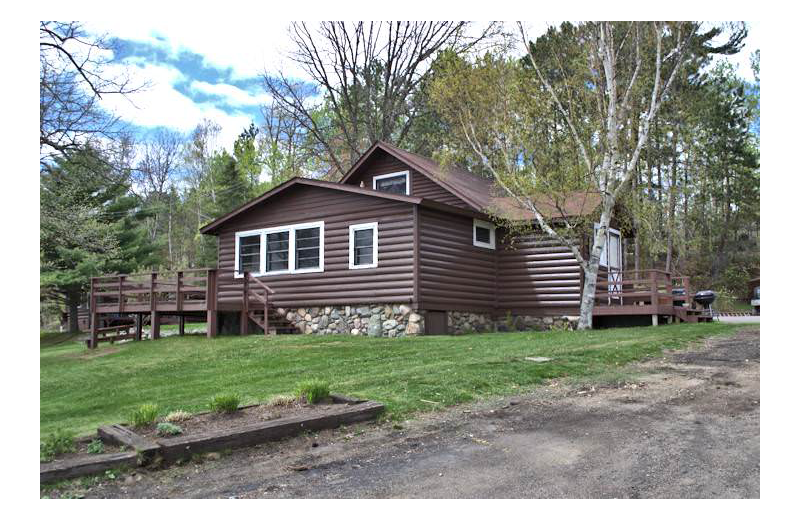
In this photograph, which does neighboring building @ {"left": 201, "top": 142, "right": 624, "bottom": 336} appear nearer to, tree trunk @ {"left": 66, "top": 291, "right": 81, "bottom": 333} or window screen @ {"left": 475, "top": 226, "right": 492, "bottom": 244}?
window screen @ {"left": 475, "top": 226, "right": 492, "bottom": 244}

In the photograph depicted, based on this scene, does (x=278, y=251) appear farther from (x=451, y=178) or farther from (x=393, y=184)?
(x=451, y=178)

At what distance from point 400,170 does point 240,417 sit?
17322 mm

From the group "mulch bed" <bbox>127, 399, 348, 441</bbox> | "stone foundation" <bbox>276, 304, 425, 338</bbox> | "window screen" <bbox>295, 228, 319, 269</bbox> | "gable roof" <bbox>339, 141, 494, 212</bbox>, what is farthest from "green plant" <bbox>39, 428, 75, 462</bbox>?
"gable roof" <bbox>339, 141, 494, 212</bbox>

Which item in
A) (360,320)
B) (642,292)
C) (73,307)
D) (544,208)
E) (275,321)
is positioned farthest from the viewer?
(73,307)

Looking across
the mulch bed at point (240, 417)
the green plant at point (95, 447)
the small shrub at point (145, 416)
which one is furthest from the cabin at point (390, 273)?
the green plant at point (95, 447)

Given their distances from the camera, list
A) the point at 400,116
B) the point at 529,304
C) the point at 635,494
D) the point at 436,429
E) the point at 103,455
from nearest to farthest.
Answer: the point at 635,494 < the point at 103,455 < the point at 436,429 < the point at 529,304 < the point at 400,116

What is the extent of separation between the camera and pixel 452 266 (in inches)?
742

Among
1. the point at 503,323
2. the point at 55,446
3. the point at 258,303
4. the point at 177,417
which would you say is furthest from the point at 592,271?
the point at 55,446

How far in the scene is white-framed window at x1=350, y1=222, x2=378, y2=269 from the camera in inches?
722

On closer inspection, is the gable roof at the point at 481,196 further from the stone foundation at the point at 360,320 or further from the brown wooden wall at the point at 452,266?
the stone foundation at the point at 360,320

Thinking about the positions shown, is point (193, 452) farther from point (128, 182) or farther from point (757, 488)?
point (128, 182)
